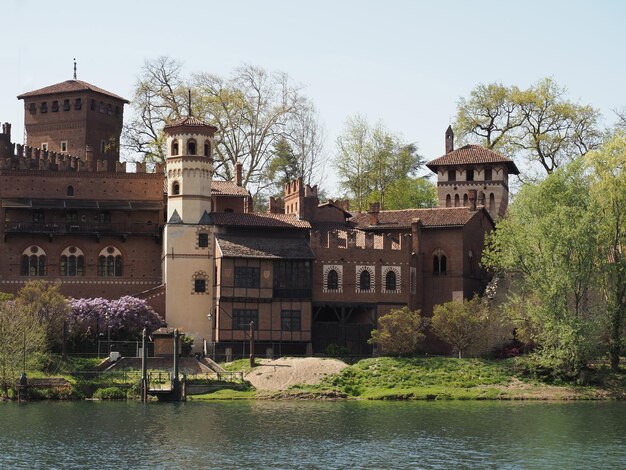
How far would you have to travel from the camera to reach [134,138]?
9769 centimetres

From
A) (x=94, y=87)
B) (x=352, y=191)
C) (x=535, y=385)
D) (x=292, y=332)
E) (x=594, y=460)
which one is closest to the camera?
(x=594, y=460)

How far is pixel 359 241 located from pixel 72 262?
61.5ft

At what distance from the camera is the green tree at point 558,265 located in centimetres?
6756

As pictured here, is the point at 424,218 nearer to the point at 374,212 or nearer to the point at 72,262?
the point at 374,212

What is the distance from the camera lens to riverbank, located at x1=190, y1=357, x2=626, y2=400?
66.9 meters

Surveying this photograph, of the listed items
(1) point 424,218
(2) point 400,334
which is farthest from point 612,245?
(1) point 424,218

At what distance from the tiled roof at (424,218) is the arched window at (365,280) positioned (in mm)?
4444

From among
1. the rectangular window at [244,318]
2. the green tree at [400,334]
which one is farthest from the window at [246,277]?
the green tree at [400,334]

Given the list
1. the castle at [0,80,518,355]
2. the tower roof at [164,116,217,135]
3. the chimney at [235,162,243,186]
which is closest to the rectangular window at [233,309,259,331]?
the castle at [0,80,518,355]

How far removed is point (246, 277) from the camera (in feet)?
255

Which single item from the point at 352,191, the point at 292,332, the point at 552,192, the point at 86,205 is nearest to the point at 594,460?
the point at 552,192

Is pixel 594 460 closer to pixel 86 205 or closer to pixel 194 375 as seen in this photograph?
pixel 194 375

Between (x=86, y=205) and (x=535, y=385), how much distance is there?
3205 cm

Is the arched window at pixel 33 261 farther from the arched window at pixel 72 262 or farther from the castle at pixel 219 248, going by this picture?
the arched window at pixel 72 262
